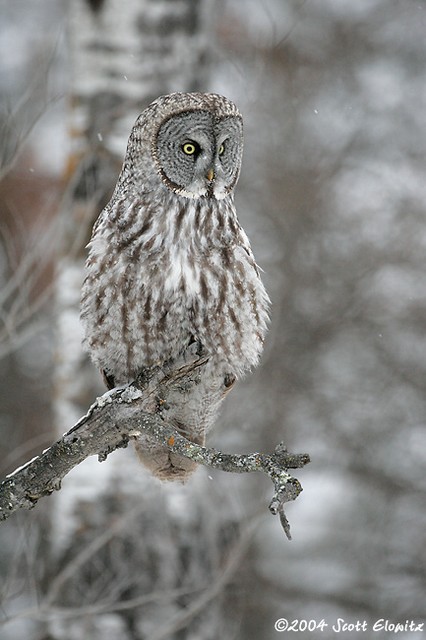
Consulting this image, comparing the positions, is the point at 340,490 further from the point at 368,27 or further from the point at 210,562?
the point at 368,27

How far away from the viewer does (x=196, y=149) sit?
378 centimetres

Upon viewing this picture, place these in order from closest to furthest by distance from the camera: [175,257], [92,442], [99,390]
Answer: [92,442], [175,257], [99,390]

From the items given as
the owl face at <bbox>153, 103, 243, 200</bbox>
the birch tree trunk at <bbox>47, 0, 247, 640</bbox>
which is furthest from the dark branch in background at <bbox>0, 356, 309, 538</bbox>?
the birch tree trunk at <bbox>47, 0, 247, 640</bbox>

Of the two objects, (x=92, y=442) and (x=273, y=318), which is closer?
(x=92, y=442)

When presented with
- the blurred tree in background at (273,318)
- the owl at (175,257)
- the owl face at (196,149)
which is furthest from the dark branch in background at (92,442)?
the blurred tree in background at (273,318)

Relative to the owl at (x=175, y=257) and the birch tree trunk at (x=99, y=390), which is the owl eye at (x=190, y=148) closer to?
the owl at (x=175, y=257)

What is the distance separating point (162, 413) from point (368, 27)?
7700 mm

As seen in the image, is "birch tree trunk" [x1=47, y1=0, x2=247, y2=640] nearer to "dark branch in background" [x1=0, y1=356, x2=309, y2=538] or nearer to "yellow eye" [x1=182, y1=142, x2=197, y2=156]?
"yellow eye" [x1=182, y1=142, x2=197, y2=156]

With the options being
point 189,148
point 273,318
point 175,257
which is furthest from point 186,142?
point 273,318

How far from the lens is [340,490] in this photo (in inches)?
339

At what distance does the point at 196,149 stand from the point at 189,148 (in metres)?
0.03

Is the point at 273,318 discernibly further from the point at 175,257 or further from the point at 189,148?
the point at 175,257

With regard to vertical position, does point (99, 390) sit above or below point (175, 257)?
above

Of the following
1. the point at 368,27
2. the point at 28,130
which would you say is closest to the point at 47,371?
the point at 28,130
